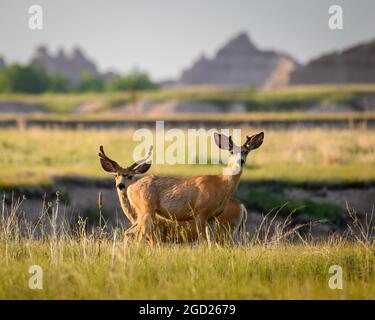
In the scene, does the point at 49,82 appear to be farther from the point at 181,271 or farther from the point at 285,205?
the point at 181,271

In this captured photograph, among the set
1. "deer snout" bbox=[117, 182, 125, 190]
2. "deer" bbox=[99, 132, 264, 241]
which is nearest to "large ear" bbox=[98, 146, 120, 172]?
"deer" bbox=[99, 132, 264, 241]

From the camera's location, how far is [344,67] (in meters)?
147

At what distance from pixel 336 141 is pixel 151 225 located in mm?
24810

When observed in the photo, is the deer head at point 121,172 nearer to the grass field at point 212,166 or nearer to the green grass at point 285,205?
the green grass at point 285,205

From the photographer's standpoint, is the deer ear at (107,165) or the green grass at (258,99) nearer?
the deer ear at (107,165)

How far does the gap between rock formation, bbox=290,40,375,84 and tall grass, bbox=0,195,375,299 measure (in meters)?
132

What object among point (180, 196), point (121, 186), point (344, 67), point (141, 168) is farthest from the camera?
point (344, 67)

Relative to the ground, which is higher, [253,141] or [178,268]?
[253,141]

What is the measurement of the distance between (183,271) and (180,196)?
254cm

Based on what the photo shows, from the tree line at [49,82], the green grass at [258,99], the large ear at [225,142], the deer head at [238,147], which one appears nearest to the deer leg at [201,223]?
the deer head at [238,147]

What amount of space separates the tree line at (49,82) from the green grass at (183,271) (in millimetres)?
125160

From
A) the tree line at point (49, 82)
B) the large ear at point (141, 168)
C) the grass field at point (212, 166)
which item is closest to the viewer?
the large ear at point (141, 168)

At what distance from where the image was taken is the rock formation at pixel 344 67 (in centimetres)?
14288

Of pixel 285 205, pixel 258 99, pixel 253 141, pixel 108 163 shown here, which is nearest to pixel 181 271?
pixel 253 141
